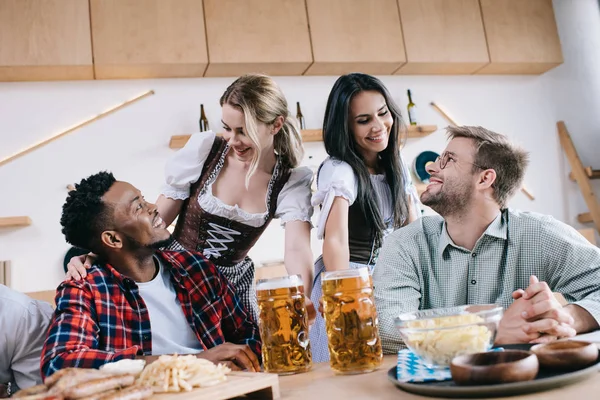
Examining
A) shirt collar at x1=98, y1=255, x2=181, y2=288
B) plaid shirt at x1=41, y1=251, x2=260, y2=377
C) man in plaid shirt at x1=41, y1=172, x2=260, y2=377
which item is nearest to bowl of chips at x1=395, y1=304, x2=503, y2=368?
plaid shirt at x1=41, y1=251, x2=260, y2=377

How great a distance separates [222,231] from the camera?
208 centimetres

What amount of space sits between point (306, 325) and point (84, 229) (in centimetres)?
79

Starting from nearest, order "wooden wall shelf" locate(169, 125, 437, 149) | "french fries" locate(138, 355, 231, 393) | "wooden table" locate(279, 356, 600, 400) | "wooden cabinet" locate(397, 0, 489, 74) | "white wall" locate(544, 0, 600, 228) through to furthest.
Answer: "wooden table" locate(279, 356, 600, 400)
"french fries" locate(138, 355, 231, 393)
"wooden wall shelf" locate(169, 125, 437, 149)
"wooden cabinet" locate(397, 0, 489, 74)
"white wall" locate(544, 0, 600, 228)

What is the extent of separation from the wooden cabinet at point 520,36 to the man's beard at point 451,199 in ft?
10.3

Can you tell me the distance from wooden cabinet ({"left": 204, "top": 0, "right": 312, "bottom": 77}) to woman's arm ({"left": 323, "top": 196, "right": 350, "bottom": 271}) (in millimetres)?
2180

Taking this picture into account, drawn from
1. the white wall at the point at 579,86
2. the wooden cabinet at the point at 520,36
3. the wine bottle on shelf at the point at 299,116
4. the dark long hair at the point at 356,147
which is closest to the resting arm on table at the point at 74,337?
the dark long hair at the point at 356,147

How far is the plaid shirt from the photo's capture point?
117cm

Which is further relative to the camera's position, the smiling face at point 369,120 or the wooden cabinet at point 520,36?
the wooden cabinet at point 520,36

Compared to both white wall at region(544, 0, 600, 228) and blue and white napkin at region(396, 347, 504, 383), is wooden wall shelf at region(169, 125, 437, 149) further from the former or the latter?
blue and white napkin at region(396, 347, 504, 383)

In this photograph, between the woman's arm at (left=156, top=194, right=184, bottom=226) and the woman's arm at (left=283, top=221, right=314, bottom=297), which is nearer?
the woman's arm at (left=283, top=221, right=314, bottom=297)

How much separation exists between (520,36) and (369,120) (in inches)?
119

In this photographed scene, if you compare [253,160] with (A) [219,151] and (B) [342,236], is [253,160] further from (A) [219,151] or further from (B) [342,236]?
(B) [342,236]

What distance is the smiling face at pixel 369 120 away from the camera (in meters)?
2.03

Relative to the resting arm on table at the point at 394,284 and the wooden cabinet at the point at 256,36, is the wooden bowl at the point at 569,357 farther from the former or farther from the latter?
the wooden cabinet at the point at 256,36
